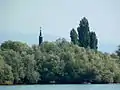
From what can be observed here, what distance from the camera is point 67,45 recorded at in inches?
3994

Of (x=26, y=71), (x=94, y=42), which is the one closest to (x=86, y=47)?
(x=94, y=42)

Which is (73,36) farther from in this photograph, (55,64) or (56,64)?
(55,64)

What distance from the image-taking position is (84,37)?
363ft

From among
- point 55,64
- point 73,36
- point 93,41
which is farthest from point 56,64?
point 93,41

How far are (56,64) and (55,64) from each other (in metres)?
0.53

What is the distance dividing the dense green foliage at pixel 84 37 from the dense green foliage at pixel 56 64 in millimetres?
7497

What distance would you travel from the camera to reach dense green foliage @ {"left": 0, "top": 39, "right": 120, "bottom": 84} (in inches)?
3369

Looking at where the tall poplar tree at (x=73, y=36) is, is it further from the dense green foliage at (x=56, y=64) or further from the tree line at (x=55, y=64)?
the dense green foliage at (x=56, y=64)

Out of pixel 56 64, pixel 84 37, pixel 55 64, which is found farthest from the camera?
pixel 84 37

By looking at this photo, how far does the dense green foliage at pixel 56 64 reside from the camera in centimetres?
8557

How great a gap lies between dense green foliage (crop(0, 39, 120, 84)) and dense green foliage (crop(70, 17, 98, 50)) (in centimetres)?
750

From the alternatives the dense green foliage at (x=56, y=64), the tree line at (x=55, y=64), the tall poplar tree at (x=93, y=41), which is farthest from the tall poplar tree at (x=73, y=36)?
the dense green foliage at (x=56, y=64)

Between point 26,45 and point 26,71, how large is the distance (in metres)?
12.9

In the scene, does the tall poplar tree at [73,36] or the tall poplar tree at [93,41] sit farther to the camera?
the tall poplar tree at [93,41]
